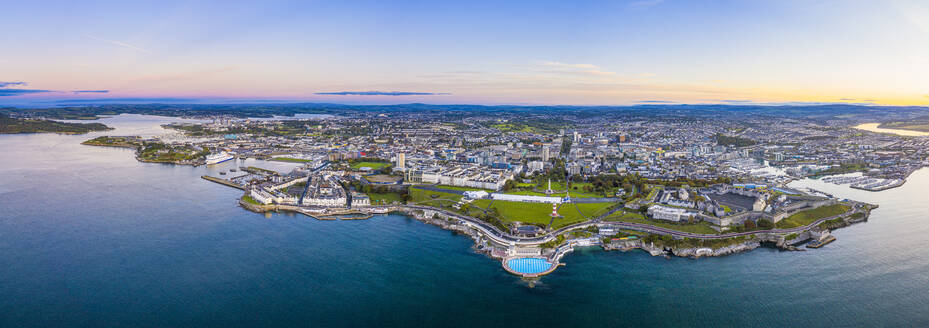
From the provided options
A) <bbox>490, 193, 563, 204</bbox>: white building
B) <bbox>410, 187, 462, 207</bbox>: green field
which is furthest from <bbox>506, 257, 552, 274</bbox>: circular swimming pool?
<bbox>490, 193, 563, 204</bbox>: white building

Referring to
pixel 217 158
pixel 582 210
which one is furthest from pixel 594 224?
pixel 217 158

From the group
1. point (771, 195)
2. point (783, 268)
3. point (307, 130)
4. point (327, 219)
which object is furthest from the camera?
point (307, 130)

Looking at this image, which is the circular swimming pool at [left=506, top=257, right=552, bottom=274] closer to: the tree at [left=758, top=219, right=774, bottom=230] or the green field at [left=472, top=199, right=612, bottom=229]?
the green field at [left=472, top=199, right=612, bottom=229]

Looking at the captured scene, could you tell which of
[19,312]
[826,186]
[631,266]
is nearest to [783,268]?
[631,266]

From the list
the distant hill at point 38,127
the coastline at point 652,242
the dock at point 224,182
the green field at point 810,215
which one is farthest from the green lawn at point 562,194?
the distant hill at point 38,127

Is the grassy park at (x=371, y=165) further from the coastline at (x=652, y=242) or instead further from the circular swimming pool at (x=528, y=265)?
the circular swimming pool at (x=528, y=265)

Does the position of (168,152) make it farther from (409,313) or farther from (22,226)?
(409,313)

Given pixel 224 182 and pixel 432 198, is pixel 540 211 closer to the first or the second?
pixel 432 198
